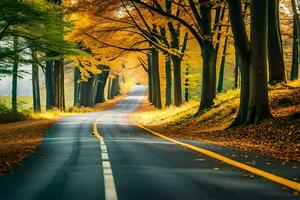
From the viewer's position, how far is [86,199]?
5379 millimetres

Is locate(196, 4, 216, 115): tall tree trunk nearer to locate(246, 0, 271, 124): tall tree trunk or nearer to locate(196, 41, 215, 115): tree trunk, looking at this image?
locate(196, 41, 215, 115): tree trunk

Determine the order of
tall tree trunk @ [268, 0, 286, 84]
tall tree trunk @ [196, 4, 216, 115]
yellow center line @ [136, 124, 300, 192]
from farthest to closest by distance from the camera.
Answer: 1. tall tree trunk @ [196, 4, 216, 115]
2. tall tree trunk @ [268, 0, 286, 84]
3. yellow center line @ [136, 124, 300, 192]

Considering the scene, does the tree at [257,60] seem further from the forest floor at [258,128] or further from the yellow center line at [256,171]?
the yellow center line at [256,171]

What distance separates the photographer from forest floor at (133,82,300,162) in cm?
1226

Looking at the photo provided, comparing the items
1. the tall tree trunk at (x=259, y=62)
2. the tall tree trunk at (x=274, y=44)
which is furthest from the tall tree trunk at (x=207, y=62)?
the tall tree trunk at (x=259, y=62)

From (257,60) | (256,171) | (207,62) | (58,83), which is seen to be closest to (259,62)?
(257,60)

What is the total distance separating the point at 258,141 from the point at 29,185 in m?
8.92

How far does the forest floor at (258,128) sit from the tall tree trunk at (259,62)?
23.5 inches

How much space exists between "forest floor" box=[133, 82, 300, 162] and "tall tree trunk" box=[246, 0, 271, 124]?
1.95ft

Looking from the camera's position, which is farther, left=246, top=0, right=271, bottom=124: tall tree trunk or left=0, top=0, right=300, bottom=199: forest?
left=246, top=0, right=271, bottom=124: tall tree trunk

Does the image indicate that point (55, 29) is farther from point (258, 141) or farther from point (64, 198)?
point (64, 198)

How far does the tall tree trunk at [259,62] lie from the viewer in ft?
51.8

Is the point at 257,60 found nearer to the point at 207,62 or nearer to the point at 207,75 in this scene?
the point at 207,62

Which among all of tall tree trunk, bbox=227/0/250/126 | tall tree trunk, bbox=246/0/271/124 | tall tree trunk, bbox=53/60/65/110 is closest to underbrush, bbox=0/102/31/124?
tall tree trunk, bbox=53/60/65/110
